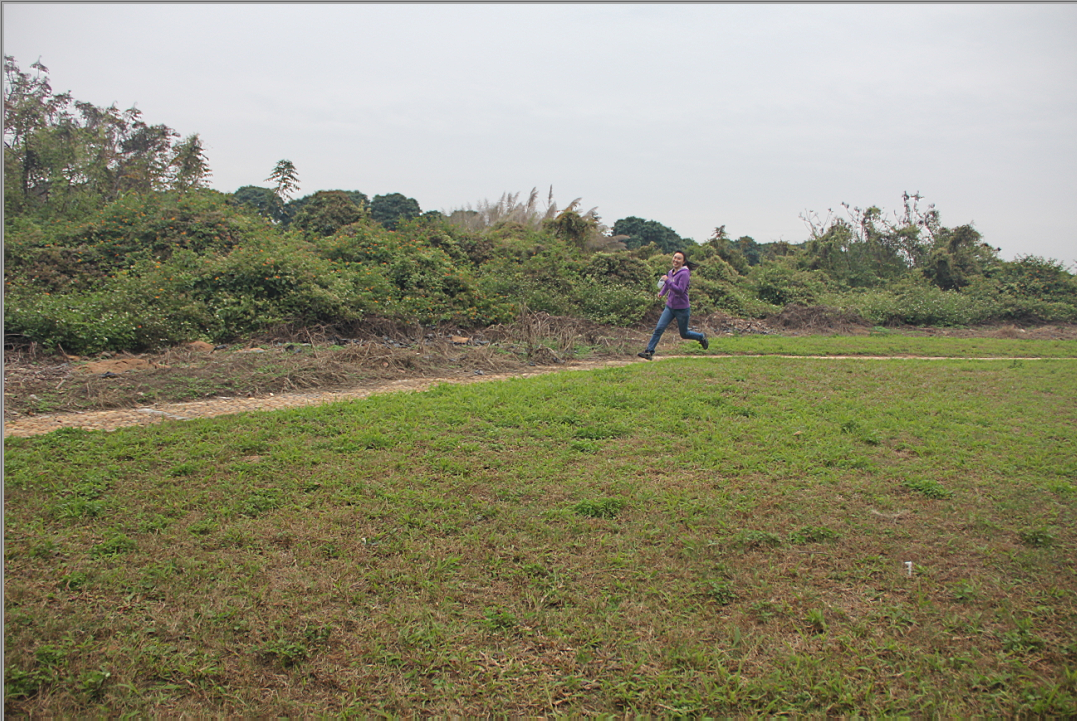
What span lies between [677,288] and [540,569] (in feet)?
24.3

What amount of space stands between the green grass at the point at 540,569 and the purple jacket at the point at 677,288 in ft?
14.9

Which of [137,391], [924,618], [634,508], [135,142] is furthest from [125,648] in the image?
[135,142]

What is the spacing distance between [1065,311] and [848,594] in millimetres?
23651

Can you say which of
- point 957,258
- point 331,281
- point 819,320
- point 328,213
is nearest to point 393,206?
Result: point 328,213

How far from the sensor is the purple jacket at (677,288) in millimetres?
9922

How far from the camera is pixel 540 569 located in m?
3.27

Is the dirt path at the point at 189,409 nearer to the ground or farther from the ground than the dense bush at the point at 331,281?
nearer to the ground

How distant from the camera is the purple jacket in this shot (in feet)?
32.6

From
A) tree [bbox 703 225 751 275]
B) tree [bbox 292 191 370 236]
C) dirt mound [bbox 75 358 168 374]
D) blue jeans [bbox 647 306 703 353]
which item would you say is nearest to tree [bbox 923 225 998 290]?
tree [bbox 703 225 751 275]

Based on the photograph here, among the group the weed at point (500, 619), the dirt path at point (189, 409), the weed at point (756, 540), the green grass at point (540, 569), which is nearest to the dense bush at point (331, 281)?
the dirt path at point (189, 409)

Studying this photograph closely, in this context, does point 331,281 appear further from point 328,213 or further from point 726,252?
point 726,252

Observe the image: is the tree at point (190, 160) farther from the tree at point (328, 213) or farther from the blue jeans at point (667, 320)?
the blue jeans at point (667, 320)

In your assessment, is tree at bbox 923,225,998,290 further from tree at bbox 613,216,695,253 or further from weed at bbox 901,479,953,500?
weed at bbox 901,479,953,500

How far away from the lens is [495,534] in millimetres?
3641
